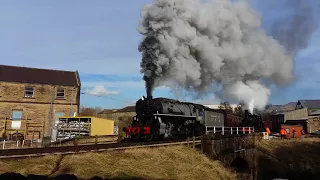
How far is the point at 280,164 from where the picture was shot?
2431 cm

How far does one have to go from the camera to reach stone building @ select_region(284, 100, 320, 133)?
159 feet

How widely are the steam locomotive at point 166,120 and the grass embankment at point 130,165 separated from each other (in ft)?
8.85

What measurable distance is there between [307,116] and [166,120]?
44534 millimetres

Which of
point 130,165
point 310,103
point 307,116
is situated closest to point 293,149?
point 130,165

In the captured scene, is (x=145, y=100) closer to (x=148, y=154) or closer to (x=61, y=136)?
(x=148, y=154)

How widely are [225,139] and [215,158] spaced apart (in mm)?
2307

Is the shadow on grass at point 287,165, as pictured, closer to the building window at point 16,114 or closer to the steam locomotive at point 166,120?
the steam locomotive at point 166,120

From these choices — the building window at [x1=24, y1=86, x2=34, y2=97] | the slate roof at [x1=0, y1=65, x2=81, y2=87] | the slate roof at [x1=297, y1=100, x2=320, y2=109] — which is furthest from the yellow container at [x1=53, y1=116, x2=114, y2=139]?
the slate roof at [x1=297, y1=100, x2=320, y2=109]

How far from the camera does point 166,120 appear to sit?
1902cm

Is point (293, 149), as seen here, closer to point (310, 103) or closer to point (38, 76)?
point (38, 76)

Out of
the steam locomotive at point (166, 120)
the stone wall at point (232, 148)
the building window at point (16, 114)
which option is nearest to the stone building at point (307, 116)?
the stone wall at point (232, 148)

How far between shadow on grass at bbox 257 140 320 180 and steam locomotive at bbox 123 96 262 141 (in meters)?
5.56

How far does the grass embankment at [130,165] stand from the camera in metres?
9.50

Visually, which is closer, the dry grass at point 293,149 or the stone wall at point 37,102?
the dry grass at point 293,149
